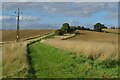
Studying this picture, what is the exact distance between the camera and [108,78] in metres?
11.9

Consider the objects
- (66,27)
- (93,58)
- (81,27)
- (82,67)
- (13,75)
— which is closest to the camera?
(13,75)

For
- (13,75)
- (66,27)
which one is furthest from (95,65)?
(66,27)

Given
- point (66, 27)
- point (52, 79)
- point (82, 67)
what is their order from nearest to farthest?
point (52, 79)
point (82, 67)
point (66, 27)

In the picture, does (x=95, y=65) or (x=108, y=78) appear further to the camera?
(x=95, y=65)

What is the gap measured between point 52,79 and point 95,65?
4481 millimetres

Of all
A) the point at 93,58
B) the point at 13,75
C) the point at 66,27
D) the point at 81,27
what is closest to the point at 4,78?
the point at 13,75

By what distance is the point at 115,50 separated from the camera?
18984 millimetres

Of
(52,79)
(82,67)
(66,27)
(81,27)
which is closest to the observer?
(52,79)

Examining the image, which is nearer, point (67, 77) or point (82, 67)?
point (67, 77)

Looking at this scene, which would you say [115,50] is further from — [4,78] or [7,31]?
[7,31]

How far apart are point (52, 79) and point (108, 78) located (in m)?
1.96

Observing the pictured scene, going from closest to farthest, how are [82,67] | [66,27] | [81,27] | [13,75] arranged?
[13,75] → [82,67] → [66,27] → [81,27]

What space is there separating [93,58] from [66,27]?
217 feet

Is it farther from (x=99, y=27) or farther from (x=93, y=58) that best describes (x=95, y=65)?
(x=99, y=27)
